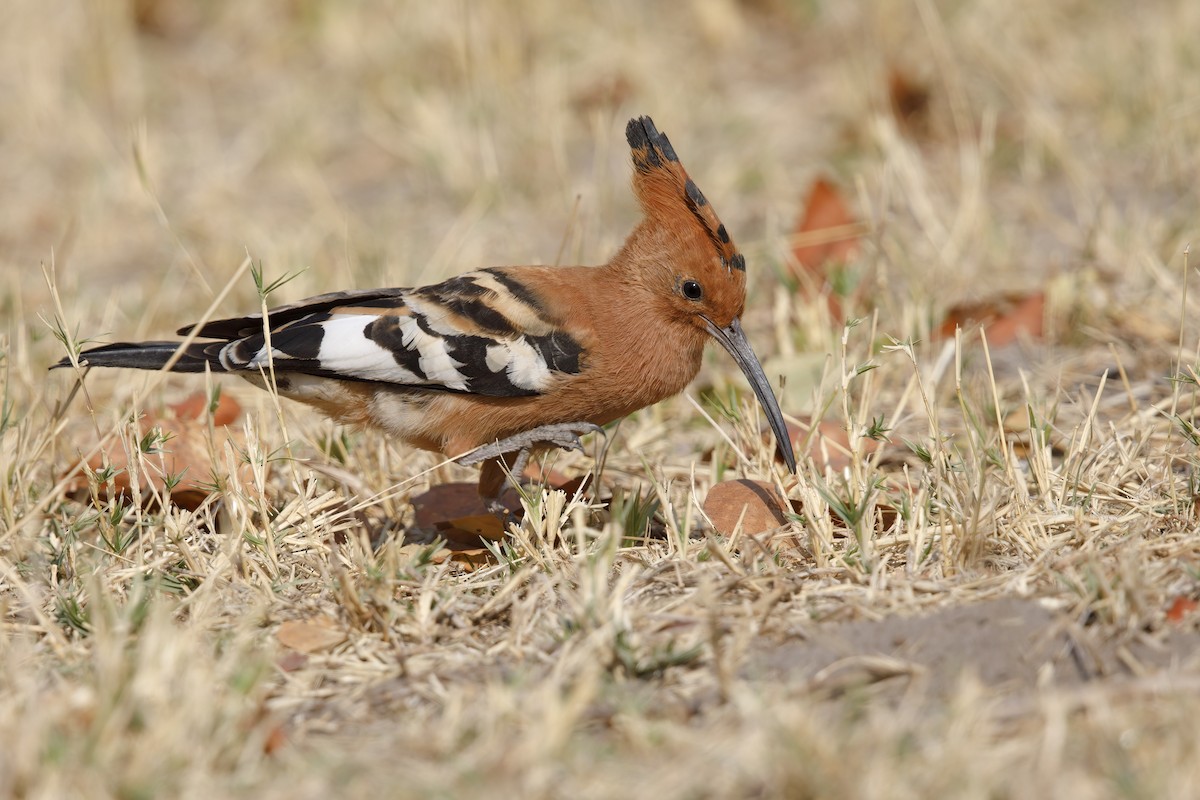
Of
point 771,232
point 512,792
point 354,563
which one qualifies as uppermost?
point 771,232

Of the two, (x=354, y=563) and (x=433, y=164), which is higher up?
(x=433, y=164)

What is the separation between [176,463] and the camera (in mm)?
3617

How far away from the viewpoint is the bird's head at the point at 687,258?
11.7 feet

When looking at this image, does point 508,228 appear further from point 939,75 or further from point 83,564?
point 83,564

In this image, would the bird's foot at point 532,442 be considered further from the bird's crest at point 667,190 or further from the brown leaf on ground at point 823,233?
the brown leaf on ground at point 823,233

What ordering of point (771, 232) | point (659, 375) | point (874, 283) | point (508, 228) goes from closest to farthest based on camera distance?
point (659, 375), point (874, 283), point (771, 232), point (508, 228)

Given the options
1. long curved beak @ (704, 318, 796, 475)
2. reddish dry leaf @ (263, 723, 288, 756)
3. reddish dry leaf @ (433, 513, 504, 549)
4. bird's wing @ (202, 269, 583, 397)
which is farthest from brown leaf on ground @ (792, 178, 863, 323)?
reddish dry leaf @ (263, 723, 288, 756)

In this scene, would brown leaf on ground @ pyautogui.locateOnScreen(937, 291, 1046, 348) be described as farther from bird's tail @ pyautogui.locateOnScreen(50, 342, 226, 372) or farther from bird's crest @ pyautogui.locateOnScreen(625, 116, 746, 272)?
bird's tail @ pyautogui.locateOnScreen(50, 342, 226, 372)

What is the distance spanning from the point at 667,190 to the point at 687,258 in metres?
0.19

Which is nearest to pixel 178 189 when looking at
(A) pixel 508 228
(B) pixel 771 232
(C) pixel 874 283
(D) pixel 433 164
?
(D) pixel 433 164

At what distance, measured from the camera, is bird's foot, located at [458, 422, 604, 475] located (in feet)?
11.4

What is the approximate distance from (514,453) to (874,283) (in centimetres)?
162

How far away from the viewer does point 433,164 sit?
660 centimetres

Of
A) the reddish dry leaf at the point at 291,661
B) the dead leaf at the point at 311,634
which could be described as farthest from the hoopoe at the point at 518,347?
the reddish dry leaf at the point at 291,661
